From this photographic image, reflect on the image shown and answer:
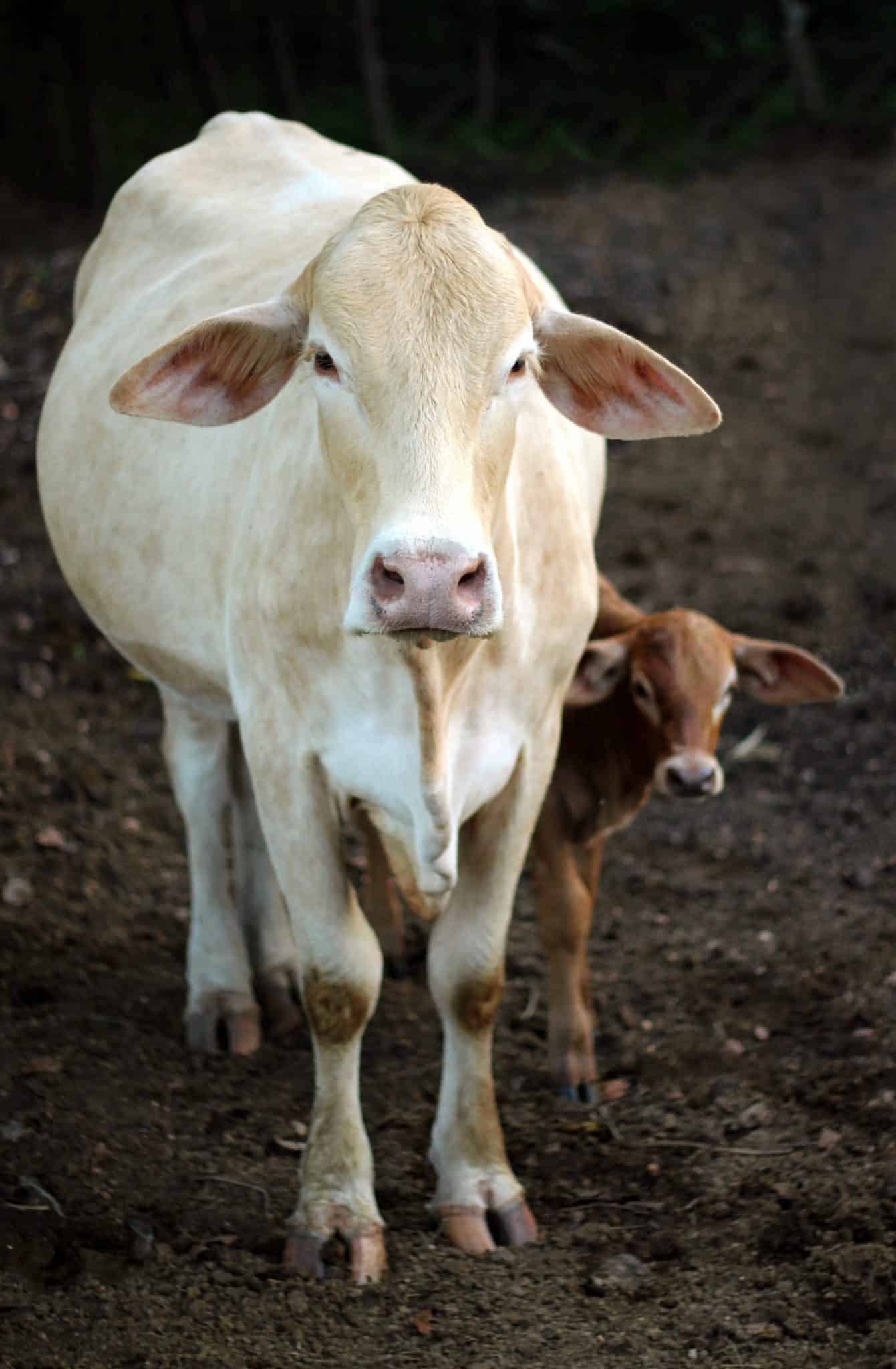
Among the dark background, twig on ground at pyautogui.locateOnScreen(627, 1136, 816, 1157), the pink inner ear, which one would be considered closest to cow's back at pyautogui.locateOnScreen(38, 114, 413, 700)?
the pink inner ear

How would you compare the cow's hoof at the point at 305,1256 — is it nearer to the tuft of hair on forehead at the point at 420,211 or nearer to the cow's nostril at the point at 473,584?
the cow's nostril at the point at 473,584

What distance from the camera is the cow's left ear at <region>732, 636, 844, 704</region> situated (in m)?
5.05

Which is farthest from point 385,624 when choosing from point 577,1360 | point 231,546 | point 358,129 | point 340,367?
point 358,129

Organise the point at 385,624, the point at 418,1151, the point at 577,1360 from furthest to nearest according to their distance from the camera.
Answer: the point at 418,1151 → the point at 577,1360 → the point at 385,624

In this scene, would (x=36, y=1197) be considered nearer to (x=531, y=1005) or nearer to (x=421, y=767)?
(x=421, y=767)

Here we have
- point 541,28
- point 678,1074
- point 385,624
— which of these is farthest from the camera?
point 541,28

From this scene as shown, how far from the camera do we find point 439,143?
15.0 m

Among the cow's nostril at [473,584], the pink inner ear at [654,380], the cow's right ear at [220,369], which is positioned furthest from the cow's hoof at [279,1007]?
the cow's nostril at [473,584]

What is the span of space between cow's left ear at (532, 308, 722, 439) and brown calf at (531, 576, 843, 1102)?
118cm

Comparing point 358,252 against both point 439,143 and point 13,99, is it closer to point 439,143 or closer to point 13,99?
point 439,143

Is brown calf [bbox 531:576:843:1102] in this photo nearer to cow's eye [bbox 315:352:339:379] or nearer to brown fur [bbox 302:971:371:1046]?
brown fur [bbox 302:971:371:1046]

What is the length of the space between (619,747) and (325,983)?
1.32 m

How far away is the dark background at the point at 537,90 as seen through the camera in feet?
48.0

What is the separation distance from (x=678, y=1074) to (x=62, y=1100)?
157 centimetres
